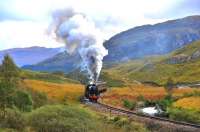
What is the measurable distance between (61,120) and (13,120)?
5.92 m

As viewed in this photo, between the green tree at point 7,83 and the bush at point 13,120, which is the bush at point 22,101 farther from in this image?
the bush at point 13,120

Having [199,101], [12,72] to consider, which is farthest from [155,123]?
[199,101]

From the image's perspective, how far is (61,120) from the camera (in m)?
45.4

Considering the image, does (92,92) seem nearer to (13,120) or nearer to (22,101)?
(22,101)

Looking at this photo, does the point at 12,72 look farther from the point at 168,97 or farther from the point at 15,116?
the point at 168,97

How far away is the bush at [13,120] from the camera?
4778 centimetres

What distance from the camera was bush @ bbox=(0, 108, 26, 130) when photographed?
47.8m

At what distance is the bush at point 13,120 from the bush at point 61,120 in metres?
0.89

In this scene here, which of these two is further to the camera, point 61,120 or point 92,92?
point 92,92

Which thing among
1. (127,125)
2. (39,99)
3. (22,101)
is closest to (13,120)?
(127,125)

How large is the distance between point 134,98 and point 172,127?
197 ft

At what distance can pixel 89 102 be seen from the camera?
88.0m

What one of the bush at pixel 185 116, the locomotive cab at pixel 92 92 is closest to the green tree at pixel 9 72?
the locomotive cab at pixel 92 92

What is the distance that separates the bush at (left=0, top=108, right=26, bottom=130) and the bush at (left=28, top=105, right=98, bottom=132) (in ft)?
2.91
